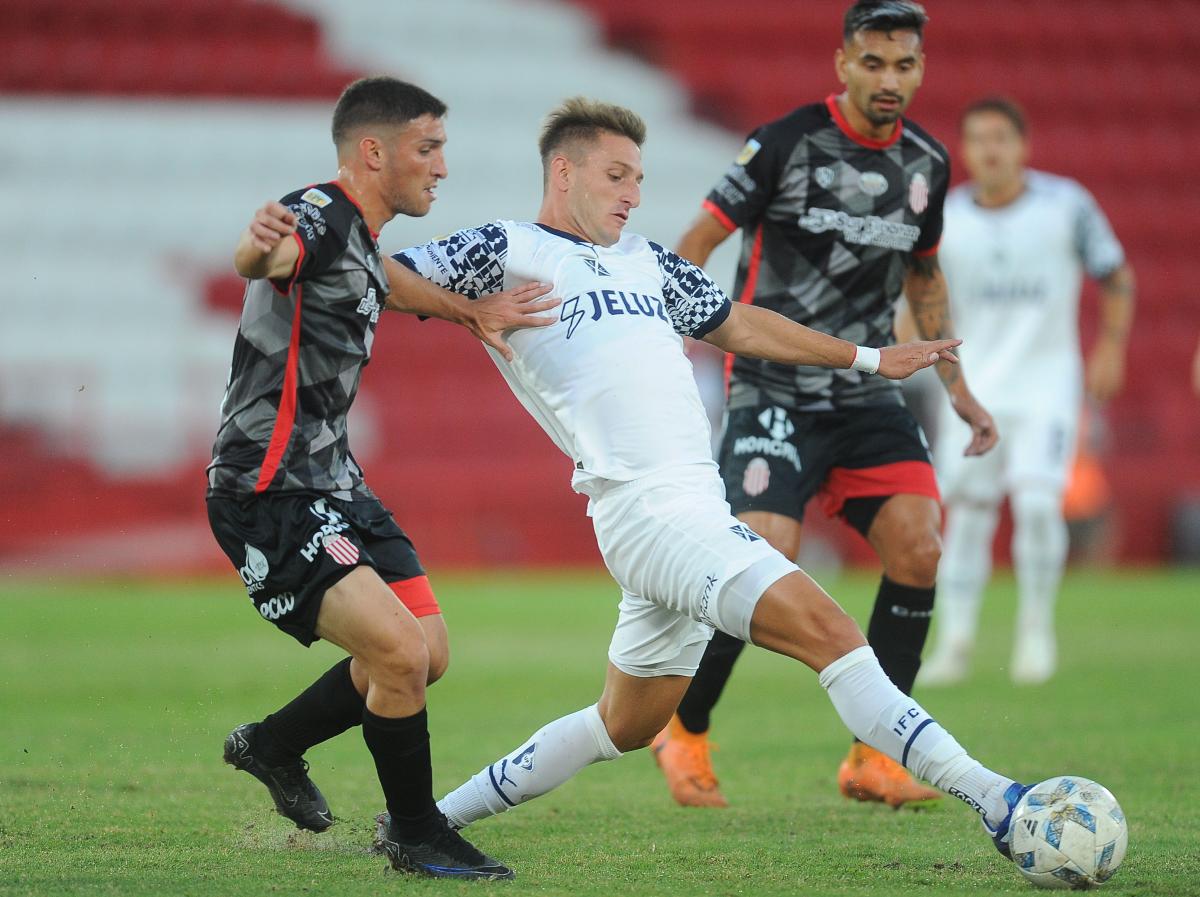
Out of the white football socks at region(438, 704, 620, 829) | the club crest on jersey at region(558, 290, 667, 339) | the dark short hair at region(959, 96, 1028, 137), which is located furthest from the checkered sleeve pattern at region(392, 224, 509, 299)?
the dark short hair at region(959, 96, 1028, 137)

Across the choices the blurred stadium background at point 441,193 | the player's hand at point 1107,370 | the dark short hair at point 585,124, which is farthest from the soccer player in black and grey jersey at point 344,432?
the blurred stadium background at point 441,193

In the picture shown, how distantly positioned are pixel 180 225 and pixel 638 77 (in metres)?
5.53

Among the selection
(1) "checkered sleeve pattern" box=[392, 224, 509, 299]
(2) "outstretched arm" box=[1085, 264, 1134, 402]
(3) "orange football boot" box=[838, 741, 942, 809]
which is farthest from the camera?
(2) "outstretched arm" box=[1085, 264, 1134, 402]

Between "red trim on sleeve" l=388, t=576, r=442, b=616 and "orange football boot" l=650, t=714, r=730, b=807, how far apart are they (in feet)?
3.46

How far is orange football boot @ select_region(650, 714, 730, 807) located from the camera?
17.0 ft

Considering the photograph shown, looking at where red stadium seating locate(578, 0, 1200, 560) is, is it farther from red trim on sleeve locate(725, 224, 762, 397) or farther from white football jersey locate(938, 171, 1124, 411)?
red trim on sleeve locate(725, 224, 762, 397)

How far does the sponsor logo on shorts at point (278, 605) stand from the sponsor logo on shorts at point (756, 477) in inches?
71.7

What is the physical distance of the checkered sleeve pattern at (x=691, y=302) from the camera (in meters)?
4.41

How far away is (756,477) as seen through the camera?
17.6ft

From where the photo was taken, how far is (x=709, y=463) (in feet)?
13.9

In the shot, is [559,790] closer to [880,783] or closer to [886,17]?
[880,783]

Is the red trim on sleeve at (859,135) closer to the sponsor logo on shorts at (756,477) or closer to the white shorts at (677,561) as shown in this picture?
the sponsor logo on shorts at (756,477)

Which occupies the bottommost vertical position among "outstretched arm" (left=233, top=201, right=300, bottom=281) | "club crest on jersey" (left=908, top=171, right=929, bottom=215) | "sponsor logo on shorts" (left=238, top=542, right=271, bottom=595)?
"sponsor logo on shorts" (left=238, top=542, right=271, bottom=595)

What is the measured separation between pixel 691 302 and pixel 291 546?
49.8 inches
